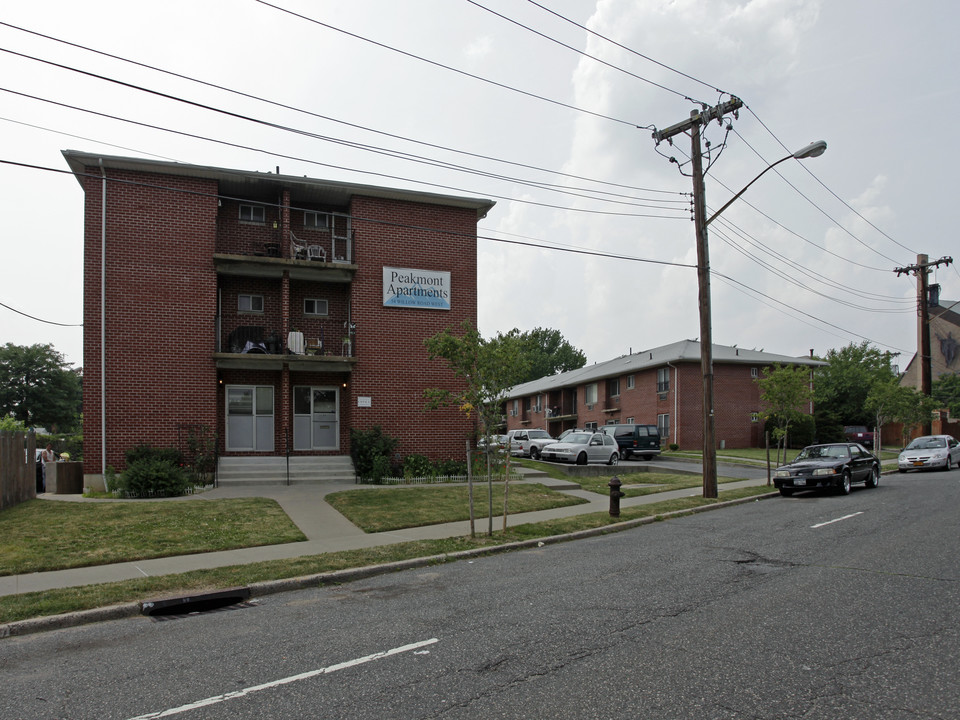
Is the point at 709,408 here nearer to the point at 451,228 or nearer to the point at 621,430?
the point at 451,228

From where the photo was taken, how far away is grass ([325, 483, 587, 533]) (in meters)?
12.9

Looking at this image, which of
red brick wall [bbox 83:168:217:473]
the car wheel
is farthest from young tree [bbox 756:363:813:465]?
red brick wall [bbox 83:168:217:473]

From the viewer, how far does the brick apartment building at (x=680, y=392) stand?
38.3 meters

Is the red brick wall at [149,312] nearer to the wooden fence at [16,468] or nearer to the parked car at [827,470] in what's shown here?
the wooden fence at [16,468]

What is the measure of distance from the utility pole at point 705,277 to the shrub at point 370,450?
8.51m

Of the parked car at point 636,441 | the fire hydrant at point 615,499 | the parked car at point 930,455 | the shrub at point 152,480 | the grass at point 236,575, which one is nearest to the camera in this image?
the grass at point 236,575

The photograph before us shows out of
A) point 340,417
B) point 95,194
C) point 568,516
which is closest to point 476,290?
point 340,417

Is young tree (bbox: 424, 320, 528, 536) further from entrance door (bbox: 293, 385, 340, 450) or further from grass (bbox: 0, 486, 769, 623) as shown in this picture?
entrance door (bbox: 293, 385, 340, 450)

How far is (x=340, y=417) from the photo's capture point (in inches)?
813

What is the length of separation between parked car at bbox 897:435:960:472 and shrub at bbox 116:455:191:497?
2674 centimetres

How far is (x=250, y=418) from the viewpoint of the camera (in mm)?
19891

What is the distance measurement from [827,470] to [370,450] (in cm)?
1223

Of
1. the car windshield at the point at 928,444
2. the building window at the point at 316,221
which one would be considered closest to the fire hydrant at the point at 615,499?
the building window at the point at 316,221

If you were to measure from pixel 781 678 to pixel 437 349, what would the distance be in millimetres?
7458
